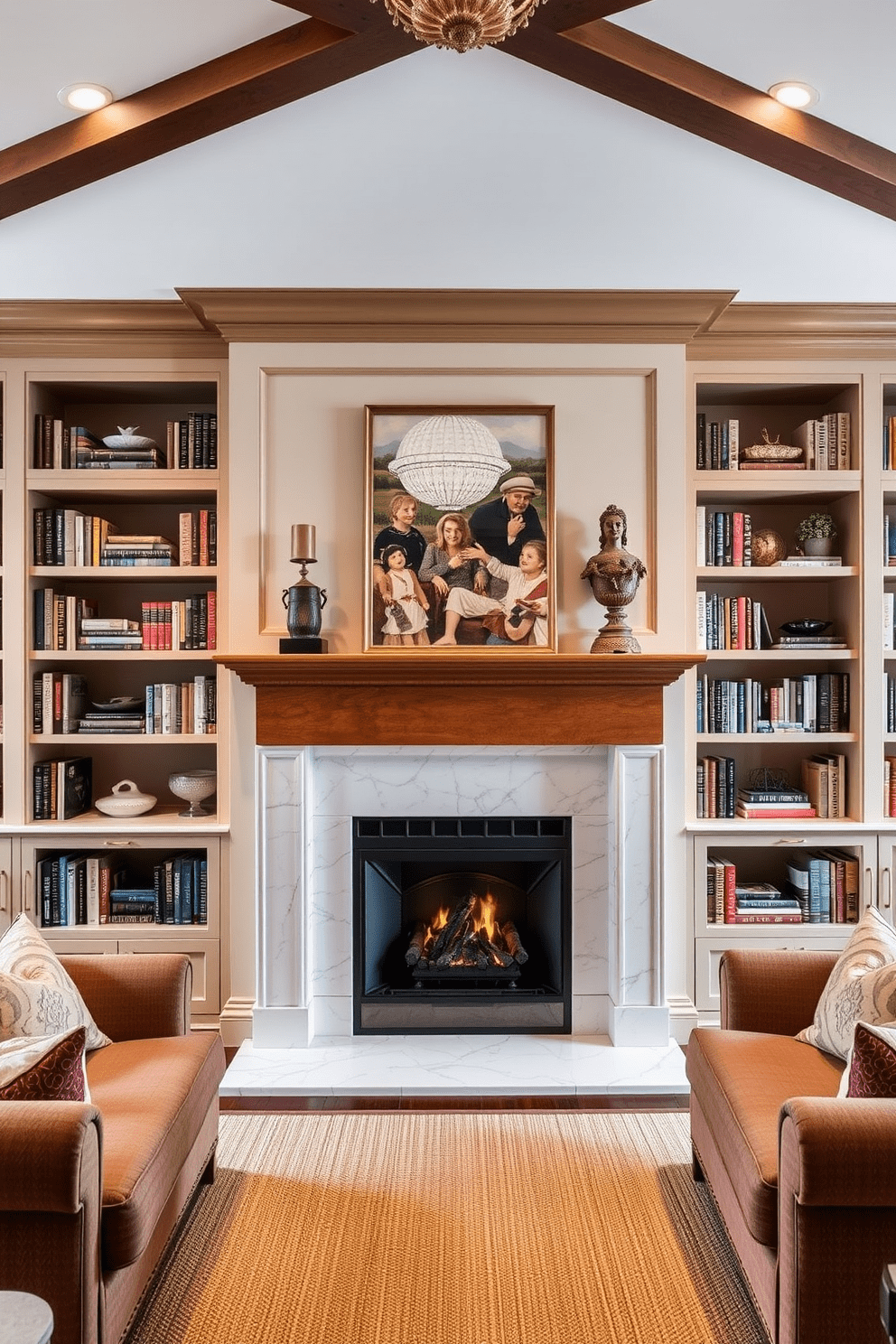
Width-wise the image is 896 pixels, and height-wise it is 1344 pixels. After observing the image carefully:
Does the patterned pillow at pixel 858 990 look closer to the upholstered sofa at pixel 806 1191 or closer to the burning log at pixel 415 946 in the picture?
the upholstered sofa at pixel 806 1191

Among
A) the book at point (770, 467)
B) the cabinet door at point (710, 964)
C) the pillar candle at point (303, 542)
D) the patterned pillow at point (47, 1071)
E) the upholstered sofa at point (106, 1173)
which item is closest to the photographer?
the upholstered sofa at point (106, 1173)

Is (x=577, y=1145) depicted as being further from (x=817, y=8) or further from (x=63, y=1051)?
(x=817, y=8)

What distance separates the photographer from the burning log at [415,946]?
354 centimetres

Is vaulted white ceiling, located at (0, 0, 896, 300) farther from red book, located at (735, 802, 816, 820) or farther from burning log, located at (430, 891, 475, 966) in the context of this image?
burning log, located at (430, 891, 475, 966)

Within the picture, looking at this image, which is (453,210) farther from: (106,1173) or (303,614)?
(106,1173)

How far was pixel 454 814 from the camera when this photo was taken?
3465 mm

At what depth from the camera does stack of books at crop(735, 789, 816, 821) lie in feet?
12.0

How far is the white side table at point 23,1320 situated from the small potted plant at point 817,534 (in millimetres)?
3499

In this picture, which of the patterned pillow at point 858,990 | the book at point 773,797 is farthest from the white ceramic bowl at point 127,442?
the patterned pillow at point 858,990

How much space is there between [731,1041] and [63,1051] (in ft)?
5.28

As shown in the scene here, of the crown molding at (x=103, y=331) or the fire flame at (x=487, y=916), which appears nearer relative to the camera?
the crown molding at (x=103, y=331)

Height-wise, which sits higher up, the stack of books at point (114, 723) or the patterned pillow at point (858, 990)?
the stack of books at point (114, 723)

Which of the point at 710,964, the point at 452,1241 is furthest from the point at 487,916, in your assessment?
the point at 452,1241

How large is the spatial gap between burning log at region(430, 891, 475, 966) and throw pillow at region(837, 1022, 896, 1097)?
198 centimetres
